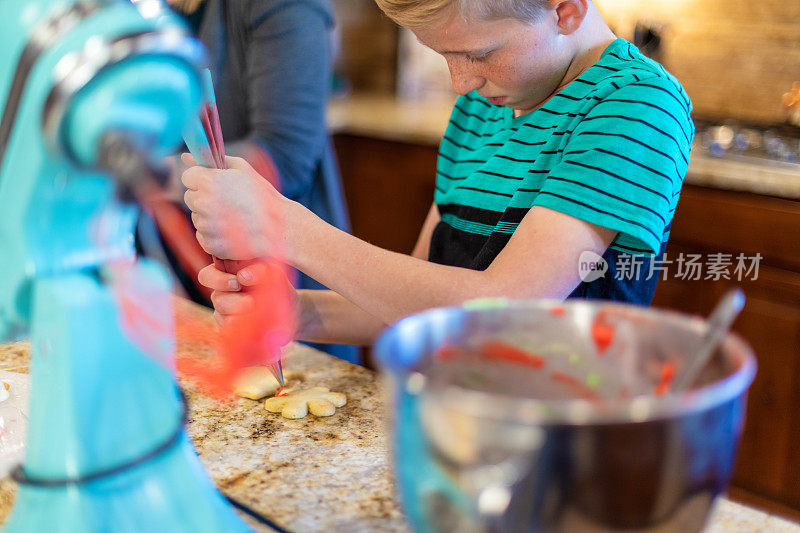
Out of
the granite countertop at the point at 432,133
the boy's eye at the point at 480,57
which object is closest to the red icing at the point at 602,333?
the boy's eye at the point at 480,57

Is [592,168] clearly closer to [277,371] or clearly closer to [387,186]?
[277,371]

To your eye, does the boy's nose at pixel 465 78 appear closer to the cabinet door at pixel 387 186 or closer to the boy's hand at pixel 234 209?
the boy's hand at pixel 234 209

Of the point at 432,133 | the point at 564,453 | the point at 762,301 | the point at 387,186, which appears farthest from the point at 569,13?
the point at 387,186

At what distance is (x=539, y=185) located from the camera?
1046 mm

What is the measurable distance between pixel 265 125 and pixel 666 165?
88cm

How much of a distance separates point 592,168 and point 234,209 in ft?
1.34

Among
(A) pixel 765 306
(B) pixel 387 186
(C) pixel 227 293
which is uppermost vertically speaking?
(C) pixel 227 293

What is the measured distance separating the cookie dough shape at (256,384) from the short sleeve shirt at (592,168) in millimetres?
343

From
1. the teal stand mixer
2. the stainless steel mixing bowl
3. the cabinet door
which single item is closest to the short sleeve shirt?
the stainless steel mixing bowl

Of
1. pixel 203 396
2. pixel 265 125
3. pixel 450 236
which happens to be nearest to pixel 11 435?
pixel 203 396

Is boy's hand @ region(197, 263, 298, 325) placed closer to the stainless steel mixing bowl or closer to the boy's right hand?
the boy's right hand

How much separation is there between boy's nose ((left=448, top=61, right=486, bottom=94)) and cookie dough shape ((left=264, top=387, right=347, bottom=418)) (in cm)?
44

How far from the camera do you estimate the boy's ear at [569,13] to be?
96cm

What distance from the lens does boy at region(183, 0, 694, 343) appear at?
88 centimetres
